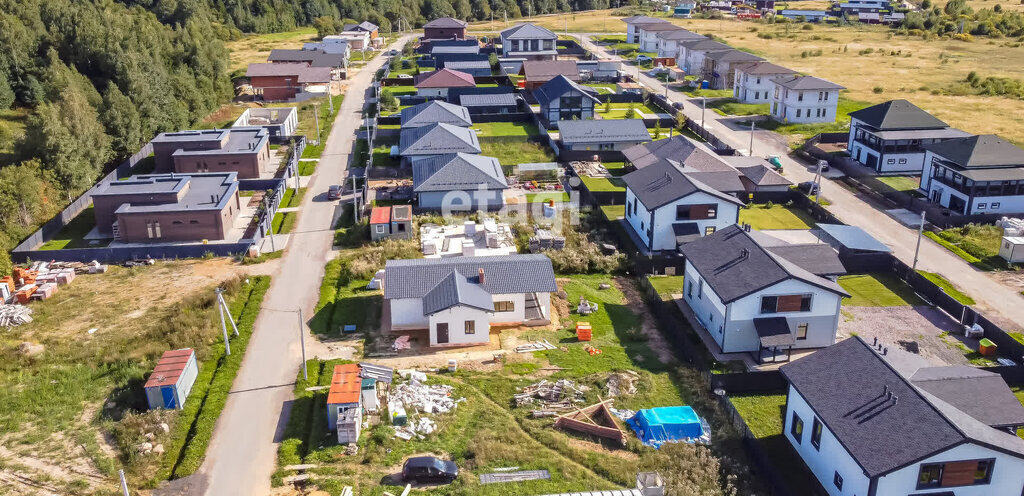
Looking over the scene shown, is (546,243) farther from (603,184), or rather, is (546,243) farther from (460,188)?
(603,184)

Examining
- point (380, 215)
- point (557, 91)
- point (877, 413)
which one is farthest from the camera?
point (557, 91)

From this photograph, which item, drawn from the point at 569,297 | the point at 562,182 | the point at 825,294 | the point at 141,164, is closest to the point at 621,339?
the point at 569,297

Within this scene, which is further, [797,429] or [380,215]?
[380,215]

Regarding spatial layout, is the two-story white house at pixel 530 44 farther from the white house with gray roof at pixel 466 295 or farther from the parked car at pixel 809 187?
the white house with gray roof at pixel 466 295

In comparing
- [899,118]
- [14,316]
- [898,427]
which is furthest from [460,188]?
[899,118]

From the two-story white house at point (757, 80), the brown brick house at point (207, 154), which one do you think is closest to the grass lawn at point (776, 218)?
the two-story white house at point (757, 80)

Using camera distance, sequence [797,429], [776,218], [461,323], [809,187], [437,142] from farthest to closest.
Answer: [437,142]
[809,187]
[776,218]
[461,323]
[797,429]
